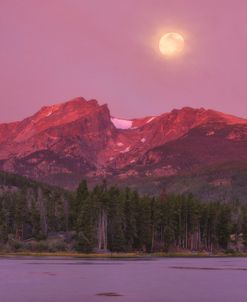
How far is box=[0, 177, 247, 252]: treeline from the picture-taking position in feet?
490

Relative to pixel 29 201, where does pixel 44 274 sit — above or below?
below

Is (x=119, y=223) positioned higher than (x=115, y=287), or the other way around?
(x=119, y=223)

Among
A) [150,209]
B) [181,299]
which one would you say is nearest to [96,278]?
[181,299]

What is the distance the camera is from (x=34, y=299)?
48.0 m

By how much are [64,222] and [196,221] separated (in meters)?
38.9

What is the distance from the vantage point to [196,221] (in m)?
173

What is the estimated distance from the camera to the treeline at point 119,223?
490ft

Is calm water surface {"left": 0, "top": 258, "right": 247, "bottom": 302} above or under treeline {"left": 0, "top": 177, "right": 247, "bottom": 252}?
under

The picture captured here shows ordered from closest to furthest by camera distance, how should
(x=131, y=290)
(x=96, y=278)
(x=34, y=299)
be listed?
1. (x=34, y=299)
2. (x=131, y=290)
3. (x=96, y=278)

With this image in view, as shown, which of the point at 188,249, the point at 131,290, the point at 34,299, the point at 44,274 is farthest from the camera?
the point at 188,249

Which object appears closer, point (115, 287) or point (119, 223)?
point (115, 287)

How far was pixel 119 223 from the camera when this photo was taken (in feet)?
492

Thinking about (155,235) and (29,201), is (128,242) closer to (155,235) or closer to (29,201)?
(155,235)

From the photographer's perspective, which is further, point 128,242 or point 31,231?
point 31,231
